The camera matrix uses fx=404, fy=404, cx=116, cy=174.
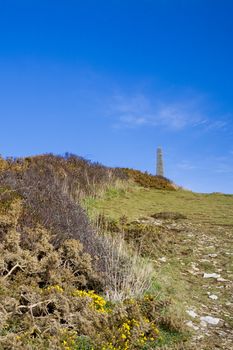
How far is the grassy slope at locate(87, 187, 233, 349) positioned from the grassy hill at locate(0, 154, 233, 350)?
2cm

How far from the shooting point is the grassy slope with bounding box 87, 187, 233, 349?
6383 mm

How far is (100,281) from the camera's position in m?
6.30

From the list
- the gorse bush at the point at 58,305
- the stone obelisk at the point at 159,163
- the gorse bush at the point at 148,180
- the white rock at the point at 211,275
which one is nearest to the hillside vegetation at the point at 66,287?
the gorse bush at the point at 58,305

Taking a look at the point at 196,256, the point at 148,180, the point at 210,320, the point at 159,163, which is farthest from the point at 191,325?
the point at 159,163

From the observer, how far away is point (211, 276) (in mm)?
7965

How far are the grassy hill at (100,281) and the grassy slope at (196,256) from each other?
2cm

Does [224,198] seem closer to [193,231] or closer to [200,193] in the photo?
[200,193]

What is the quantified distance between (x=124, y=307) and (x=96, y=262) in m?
1.72

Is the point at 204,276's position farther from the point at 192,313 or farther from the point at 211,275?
the point at 192,313

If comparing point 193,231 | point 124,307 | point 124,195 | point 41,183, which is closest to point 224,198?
point 124,195

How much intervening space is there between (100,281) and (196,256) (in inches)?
137

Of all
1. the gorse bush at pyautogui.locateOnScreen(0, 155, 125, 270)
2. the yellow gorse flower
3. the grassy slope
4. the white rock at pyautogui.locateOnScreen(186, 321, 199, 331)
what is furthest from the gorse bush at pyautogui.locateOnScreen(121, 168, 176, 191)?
the yellow gorse flower

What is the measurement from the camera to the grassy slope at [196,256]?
6.38 metres

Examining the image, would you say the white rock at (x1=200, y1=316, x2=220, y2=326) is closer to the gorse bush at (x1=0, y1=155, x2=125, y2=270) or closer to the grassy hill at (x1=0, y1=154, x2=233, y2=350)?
the grassy hill at (x1=0, y1=154, x2=233, y2=350)
